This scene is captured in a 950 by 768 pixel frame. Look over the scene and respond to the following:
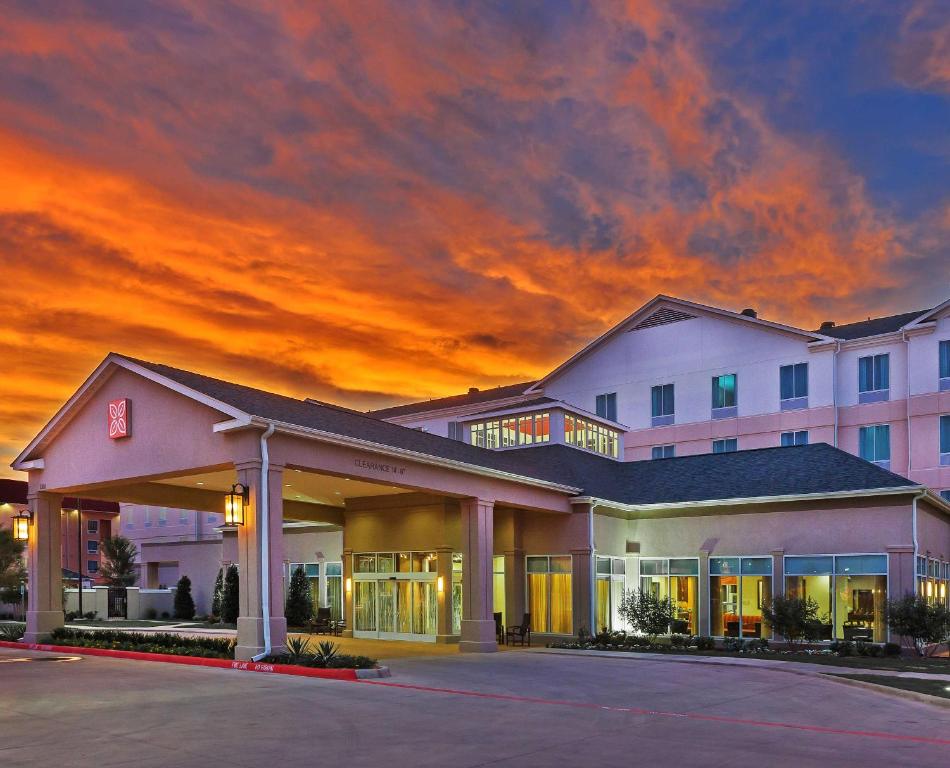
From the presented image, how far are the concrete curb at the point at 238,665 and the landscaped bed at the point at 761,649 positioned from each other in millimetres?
10956

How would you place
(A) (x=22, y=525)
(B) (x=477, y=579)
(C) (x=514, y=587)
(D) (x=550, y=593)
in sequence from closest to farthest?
1. (B) (x=477, y=579)
2. (A) (x=22, y=525)
3. (D) (x=550, y=593)
4. (C) (x=514, y=587)

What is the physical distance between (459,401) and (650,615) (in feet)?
119

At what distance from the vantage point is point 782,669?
23016 mm

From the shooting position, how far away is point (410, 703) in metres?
15.8

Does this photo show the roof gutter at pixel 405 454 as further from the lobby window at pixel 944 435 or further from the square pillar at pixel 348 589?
the lobby window at pixel 944 435

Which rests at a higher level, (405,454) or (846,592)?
(405,454)

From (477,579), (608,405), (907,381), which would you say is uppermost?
(907,381)

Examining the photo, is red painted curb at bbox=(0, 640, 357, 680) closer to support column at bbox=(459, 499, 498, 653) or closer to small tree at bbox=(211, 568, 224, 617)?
support column at bbox=(459, 499, 498, 653)

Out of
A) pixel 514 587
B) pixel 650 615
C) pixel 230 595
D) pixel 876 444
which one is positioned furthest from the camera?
pixel 876 444

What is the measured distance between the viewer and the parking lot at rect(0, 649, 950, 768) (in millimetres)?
11352

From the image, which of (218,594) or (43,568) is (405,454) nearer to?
(43,568)

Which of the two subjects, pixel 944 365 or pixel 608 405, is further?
pixel 608 405

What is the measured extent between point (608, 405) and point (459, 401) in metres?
14.1

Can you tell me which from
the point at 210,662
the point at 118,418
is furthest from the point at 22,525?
the point at 210,662
